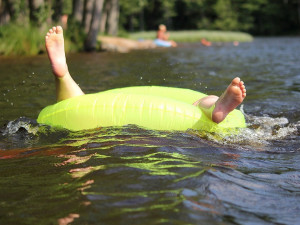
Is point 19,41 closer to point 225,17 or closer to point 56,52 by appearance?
point 56,52

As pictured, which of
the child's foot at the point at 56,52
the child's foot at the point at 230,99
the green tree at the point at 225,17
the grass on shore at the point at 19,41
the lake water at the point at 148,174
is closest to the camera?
the lake water at the point at 148,174

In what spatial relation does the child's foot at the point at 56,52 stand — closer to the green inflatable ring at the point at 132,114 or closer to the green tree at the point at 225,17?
the green inflatable ring at the point at 132,114

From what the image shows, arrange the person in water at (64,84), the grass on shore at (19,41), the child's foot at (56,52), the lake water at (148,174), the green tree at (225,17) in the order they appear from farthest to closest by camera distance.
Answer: the green tree at (225,17), the grass on shore at (19,41), the child's foot at (56,52), the person in water at (64,84), the lake water at (148,174)

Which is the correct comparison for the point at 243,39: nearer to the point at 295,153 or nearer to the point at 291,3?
the point at 291,3

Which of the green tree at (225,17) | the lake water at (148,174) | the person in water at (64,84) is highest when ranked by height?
the green tree at (225,17)

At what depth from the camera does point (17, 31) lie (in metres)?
12.4

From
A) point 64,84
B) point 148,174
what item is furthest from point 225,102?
point 64,84

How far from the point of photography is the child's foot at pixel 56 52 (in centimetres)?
393

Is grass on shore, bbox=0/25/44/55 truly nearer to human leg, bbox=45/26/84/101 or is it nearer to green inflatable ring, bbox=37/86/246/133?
human leg, bbox=45/26/84/101

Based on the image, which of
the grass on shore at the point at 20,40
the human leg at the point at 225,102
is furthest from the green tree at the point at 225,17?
the human leg at the point at 225,102

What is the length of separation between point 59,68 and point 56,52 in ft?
0.57

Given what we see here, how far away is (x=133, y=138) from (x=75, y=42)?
11920 mm

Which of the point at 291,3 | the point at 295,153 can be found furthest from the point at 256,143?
the point at 291,3

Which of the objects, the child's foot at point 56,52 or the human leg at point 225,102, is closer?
the human leg at point 225,102
